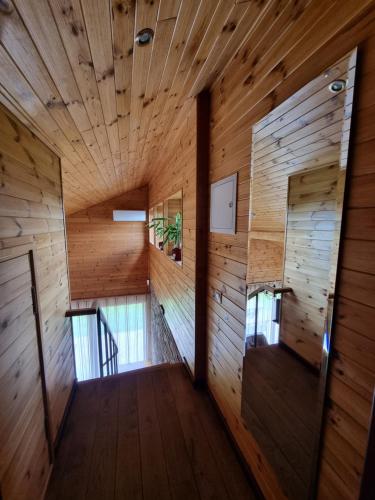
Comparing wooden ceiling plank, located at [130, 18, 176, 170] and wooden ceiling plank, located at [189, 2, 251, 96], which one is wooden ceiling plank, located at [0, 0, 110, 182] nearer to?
wooden ceiling plank, located at [130, 18, 176, 170]

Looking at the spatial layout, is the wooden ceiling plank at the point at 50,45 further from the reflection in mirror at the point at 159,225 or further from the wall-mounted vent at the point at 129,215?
the wall-mounted vent at the point at 129,215

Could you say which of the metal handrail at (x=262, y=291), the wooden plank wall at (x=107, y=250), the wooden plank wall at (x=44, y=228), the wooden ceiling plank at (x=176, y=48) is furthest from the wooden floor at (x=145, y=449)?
the wooden plank wall at (x=107, y=250)

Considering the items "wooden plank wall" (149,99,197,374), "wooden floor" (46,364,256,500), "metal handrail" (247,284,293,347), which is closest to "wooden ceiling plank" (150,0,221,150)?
"wooden plank wall" (149,99,197,374)

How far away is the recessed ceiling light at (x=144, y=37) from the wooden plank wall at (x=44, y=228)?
74cm

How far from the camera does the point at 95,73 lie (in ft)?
3.13

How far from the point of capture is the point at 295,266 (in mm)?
946

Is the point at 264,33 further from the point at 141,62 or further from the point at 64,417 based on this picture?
the point at 64,417

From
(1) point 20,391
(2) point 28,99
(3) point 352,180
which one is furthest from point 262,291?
(2) point 28,99

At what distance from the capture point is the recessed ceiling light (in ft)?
2.67

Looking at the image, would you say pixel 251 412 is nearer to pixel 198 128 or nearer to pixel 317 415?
pixel 317 415

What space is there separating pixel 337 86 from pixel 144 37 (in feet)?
2.49

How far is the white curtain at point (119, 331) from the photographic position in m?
5.69

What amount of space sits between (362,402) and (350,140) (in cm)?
84

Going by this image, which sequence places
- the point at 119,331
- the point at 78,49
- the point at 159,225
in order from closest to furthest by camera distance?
the point at 78,49 → the point at 159,225 → the point at 119,331
